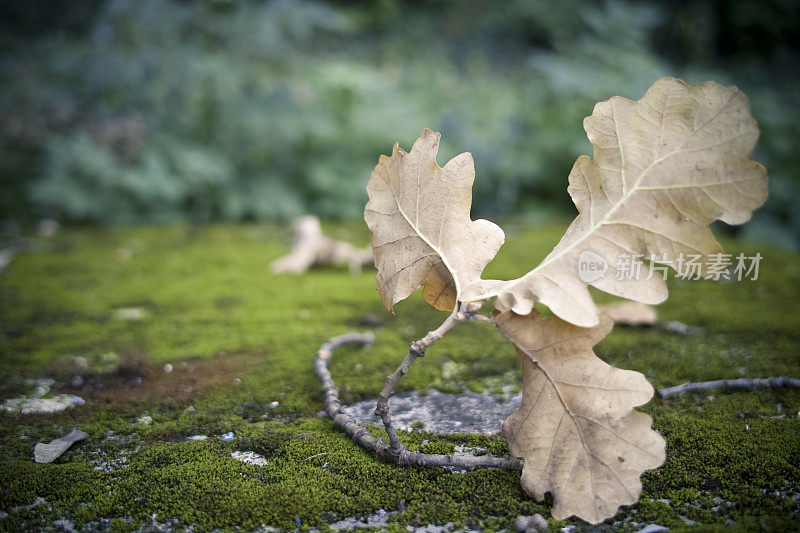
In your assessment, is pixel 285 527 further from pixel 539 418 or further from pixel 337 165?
pixel 337 165

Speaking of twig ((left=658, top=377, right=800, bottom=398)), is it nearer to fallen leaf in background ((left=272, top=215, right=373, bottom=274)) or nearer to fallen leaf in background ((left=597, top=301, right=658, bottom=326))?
fallen leaf in background ((left=597, top=301, right=658, bottom=326))

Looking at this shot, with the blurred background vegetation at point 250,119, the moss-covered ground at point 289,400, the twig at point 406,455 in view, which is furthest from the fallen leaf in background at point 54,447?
the blurred background vegetation at point 250,119

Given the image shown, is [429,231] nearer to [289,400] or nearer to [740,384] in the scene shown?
[289,400]

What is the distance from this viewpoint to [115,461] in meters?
0.94

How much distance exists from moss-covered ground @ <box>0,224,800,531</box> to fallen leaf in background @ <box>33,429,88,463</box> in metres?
0.01

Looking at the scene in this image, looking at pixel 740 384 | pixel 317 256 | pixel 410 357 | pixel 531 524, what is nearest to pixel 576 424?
pixel 531 524

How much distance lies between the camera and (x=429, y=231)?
0.94 meters

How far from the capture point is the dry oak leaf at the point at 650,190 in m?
0.82

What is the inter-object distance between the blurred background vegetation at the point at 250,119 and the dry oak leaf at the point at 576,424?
9.91 ft

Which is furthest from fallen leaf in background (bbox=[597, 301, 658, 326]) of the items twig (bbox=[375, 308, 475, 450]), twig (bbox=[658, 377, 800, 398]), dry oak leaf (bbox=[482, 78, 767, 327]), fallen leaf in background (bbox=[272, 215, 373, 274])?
fallen leaf in background (bbox=[272, 215, 373, 274])

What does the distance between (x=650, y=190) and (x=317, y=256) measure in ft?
5.61

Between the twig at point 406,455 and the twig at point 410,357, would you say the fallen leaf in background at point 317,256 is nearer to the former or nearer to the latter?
the twig at point 406,455

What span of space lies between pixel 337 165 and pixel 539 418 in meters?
3.39

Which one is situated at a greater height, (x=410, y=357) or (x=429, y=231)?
(x=429, y=231)
